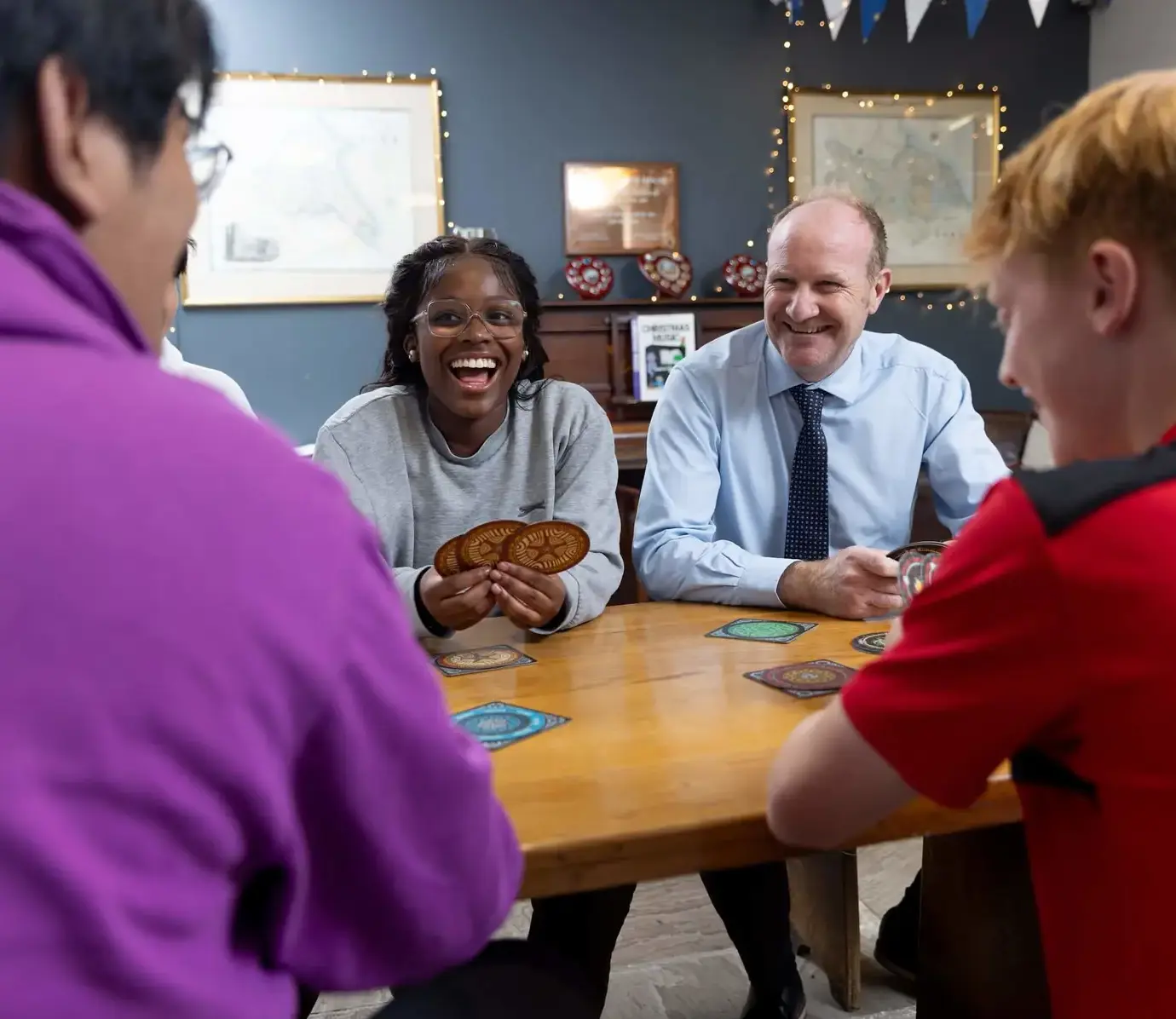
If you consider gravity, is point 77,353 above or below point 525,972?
above

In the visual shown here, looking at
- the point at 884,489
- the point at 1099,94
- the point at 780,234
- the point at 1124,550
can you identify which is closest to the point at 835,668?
the point at 1124,550

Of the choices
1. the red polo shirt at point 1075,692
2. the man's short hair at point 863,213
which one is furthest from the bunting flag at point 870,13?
the red polo shirt at point 1075,692

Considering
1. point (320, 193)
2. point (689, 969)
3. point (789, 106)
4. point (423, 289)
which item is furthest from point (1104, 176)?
point (789, 106)

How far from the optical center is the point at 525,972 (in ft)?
3.10

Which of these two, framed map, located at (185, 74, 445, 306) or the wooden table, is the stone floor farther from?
framed map, located at (185, 74, 445, 306)

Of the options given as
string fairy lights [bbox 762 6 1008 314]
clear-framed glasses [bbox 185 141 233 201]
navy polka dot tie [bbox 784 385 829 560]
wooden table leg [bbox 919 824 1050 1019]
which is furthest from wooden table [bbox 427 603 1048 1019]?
string fairy lights [bbox 762 6 1008 314]

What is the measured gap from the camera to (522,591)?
1576 millimetres

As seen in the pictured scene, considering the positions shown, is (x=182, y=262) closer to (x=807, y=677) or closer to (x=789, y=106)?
(x=807, y=677)

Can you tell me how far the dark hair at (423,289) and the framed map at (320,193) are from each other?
2852 mm

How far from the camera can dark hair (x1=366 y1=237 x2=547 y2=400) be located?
2084 mm

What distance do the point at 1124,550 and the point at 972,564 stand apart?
4.1 inches

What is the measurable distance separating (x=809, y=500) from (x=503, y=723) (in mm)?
1136

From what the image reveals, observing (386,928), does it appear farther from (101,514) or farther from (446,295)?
(446,295)

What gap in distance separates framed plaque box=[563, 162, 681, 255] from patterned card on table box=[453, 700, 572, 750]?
4.12 meters
